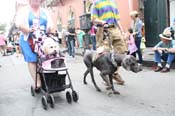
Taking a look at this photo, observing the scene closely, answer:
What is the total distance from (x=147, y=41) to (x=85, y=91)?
1056cm

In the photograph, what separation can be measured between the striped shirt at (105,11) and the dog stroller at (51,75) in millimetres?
1526

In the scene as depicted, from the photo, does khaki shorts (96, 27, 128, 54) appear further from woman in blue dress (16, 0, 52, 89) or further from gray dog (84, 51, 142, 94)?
woman in blue dress (16, 0, 52, 89)

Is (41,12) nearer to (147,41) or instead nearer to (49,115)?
(49,115)

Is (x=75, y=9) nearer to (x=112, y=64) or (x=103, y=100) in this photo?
(x=112, y=64)

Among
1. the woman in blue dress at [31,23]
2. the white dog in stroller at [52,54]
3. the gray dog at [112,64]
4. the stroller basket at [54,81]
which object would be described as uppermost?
the woman in blue dress at [31,23]

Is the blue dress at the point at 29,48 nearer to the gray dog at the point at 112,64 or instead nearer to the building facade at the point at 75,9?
the gray dog at the point at 112,64

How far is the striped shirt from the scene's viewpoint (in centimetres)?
744

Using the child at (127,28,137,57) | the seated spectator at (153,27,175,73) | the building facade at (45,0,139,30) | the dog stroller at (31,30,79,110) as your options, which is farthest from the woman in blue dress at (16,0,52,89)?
the building facade at (45,0,139,30)

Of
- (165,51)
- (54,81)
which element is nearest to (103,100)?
(54,81)

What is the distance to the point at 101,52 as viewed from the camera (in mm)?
7090

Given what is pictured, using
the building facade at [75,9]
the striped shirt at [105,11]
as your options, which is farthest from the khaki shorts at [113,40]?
the building facade at [75,9]

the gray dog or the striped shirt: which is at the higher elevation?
the striped shirt

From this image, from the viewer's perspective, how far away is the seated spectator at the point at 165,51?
32.9ft

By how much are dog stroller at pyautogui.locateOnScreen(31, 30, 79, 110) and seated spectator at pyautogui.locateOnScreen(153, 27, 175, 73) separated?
4273mm
